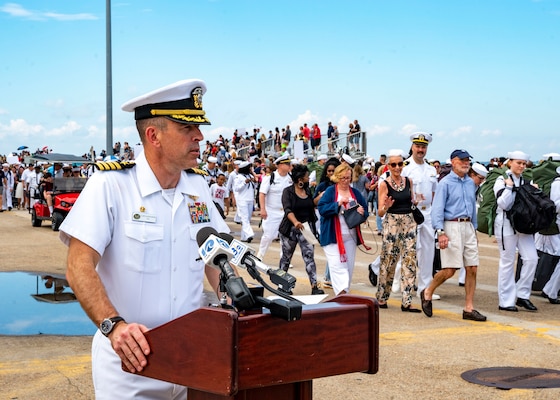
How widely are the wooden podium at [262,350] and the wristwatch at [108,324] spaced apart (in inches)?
9.5

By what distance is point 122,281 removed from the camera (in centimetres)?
305

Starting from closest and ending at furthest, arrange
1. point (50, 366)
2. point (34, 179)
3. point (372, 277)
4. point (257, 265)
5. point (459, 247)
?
point (257, 265)
point (50, 366)
point (459, 247)
point (372, 277)
point (34, 179)

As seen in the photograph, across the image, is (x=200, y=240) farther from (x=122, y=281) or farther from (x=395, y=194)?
(x=395, y=194)

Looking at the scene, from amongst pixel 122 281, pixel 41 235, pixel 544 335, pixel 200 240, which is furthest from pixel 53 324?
pixel 41 235

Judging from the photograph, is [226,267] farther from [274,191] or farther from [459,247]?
[274,191]

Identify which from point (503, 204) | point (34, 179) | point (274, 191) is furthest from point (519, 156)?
point (34, 179)

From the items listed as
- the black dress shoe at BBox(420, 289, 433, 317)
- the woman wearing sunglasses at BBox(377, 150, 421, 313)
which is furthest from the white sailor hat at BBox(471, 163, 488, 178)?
the black dress shoe at BBox(420, 289, 433, 317)

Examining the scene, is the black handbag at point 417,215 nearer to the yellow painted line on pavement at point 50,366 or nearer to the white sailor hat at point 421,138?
the white sailor hat at point 421,138

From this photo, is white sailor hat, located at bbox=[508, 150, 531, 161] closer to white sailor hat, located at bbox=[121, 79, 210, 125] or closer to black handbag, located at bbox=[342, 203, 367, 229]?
black handbag, located at bbox=[342, 203, 367, 229]

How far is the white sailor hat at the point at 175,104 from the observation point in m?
3.13

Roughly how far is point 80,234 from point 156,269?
12.8 inches

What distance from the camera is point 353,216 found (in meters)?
9.71

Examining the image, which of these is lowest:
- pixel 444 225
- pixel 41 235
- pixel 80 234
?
pixel 41 235

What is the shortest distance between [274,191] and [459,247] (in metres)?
4.89
